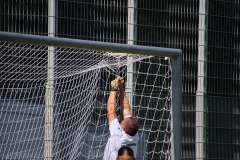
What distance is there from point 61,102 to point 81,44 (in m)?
1.50

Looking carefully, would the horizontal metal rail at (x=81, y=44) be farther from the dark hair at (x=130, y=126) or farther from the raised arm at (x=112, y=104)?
the dark hair at (x=130, y=126)

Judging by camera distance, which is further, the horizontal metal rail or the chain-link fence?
the chain-link fence

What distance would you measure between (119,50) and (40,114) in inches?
62.6

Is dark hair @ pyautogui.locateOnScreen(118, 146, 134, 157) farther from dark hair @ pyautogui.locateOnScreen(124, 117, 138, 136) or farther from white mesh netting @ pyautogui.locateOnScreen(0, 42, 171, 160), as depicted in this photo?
white mesh netting @ pyautogui.locateOnScreen(0, 42, 171, 160)

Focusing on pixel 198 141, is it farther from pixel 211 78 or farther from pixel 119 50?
pixel 119 50

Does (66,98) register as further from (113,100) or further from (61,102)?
(113,100)

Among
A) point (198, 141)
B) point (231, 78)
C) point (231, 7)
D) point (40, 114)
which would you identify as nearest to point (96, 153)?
point (40, 114)

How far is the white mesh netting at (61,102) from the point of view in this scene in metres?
7.22

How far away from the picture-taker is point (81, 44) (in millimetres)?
6406

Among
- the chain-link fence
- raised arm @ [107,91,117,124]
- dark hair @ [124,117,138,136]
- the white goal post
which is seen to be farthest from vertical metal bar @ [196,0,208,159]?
dark hair @ [124,117,138,136]

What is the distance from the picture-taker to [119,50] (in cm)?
664

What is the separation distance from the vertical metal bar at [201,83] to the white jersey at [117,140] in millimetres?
3074

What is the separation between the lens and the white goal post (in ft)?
22.8

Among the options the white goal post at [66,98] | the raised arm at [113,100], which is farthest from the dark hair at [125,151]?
the white goal post at [66,98]
